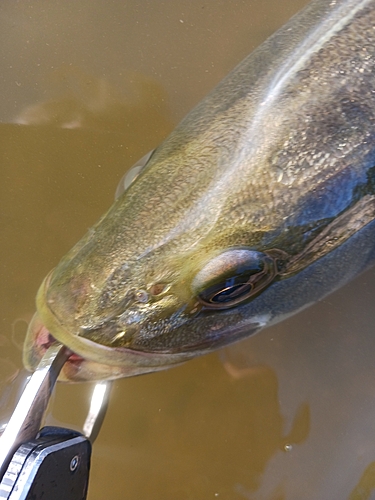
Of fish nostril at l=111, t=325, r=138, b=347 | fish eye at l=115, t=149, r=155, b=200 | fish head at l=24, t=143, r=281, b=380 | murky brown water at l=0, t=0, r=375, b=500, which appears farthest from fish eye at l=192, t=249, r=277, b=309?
murky brown water at l=0, t=0, r=375, b=500

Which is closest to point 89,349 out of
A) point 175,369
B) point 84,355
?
point 84,355

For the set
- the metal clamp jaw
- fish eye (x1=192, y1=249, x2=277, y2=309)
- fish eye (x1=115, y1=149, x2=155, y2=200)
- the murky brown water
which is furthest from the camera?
the murky brown water

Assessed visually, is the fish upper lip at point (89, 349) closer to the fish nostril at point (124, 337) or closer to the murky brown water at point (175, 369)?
the fish nostril at point (124, 337)

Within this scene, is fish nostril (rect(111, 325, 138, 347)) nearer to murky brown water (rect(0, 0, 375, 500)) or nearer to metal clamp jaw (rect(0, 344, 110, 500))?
metal clamp jaw (rect(0, 344, 110, 500))

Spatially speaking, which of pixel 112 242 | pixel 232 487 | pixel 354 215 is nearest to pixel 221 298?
pixel 112 242

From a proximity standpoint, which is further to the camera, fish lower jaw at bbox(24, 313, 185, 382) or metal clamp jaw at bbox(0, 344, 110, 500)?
fish lower jaw at bbox(24, 313, 185, 382)

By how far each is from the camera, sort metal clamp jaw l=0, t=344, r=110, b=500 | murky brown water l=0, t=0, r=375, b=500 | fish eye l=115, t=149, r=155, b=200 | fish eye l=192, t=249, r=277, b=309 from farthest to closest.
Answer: murky brown water l=0, t=0, r=375, b=500
fish eye l=115, t=149, r=155, b=200
fish eye l=192, t=249, r=277, b=309
metal clamp jaw l=0, t=344, r=110, b=500
